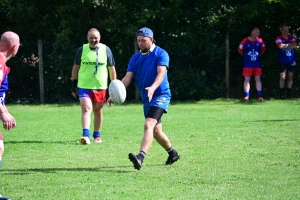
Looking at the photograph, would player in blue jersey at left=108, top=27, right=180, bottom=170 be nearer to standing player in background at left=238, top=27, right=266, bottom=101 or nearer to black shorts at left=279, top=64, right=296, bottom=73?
standing player in background at left=238, top=27, right=266, bottom=101

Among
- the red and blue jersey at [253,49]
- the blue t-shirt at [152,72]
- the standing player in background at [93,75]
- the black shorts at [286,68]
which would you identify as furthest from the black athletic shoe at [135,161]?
the black shorts at [286,68]

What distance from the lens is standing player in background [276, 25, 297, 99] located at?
2092 centimetres

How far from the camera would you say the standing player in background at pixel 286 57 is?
20922mm

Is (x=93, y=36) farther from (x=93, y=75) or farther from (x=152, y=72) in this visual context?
(x=152, y=72)

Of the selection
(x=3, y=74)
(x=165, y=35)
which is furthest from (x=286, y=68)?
(x=3, y=74)

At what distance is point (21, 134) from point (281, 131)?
5058mm

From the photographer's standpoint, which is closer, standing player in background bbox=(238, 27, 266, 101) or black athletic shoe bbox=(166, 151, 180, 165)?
black athletic shoe bbox=(166, 151, 180, 165)

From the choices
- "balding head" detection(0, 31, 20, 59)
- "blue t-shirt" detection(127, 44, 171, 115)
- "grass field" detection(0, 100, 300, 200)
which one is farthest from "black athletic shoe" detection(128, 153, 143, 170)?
"balding head" detection(0, 31, 20, 59)

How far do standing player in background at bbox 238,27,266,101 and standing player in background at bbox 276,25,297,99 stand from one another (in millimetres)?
631

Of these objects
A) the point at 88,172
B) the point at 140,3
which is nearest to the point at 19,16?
the point at 140,3

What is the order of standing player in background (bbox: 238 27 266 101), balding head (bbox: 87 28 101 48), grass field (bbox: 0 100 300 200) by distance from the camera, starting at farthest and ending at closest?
1. standing player in background (bbox: 238 27 266 101)
2. balding head (bbox: 87 28 101 48)
3. grass field (bbox: 0 100 300 200)

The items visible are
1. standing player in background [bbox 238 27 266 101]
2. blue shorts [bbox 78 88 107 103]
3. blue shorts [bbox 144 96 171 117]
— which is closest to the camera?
blue shorts [bbox 144 96 171 117]

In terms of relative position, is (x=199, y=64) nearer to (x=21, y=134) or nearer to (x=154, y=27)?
(x=154, y=27)

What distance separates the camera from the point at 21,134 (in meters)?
13.2
